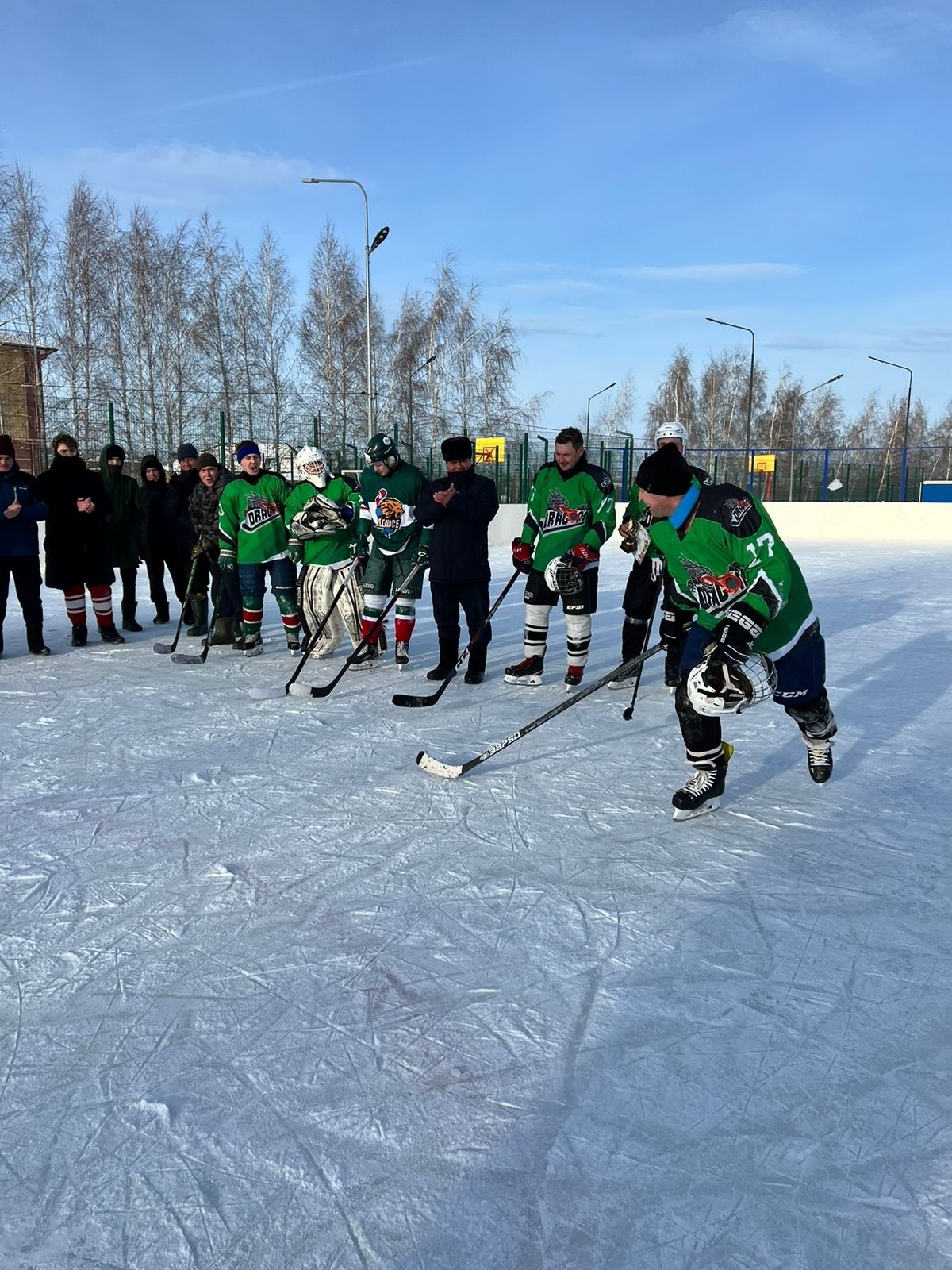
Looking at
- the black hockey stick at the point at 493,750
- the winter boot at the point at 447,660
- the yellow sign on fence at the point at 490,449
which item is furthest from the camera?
the yellow sign on fence at the point at 490,449

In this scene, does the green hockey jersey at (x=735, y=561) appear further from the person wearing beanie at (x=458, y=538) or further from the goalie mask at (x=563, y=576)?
the person wearing beanie at (x=458, y=538)

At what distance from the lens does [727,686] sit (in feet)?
9.14

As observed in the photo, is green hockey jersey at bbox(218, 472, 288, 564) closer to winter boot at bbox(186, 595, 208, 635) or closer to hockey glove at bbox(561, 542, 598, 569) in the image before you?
winter boot at bbox(186, 595, 208, 635)

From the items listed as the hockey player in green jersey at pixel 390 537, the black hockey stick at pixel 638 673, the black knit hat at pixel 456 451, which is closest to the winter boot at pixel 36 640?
the hockey player in green jersey at pixel 390 537

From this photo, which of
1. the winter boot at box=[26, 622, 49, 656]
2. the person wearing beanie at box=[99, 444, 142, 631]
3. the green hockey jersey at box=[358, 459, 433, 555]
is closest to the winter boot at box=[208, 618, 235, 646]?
the person wearing beanie at box=[99, 444, 142, 631]

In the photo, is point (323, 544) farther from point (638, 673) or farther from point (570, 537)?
point (638, 673)

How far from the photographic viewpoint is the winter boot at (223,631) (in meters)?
6.31

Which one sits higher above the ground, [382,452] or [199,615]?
[382,452]

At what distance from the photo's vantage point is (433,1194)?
4.87ft

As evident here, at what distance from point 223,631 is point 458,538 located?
86.1 inches

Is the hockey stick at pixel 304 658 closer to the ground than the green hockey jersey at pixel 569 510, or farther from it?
closer to the ground

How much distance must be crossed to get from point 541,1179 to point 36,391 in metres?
18.5

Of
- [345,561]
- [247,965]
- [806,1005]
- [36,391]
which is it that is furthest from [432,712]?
[36,391]

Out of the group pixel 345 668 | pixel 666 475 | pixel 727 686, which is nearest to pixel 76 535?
pixel 345 668
